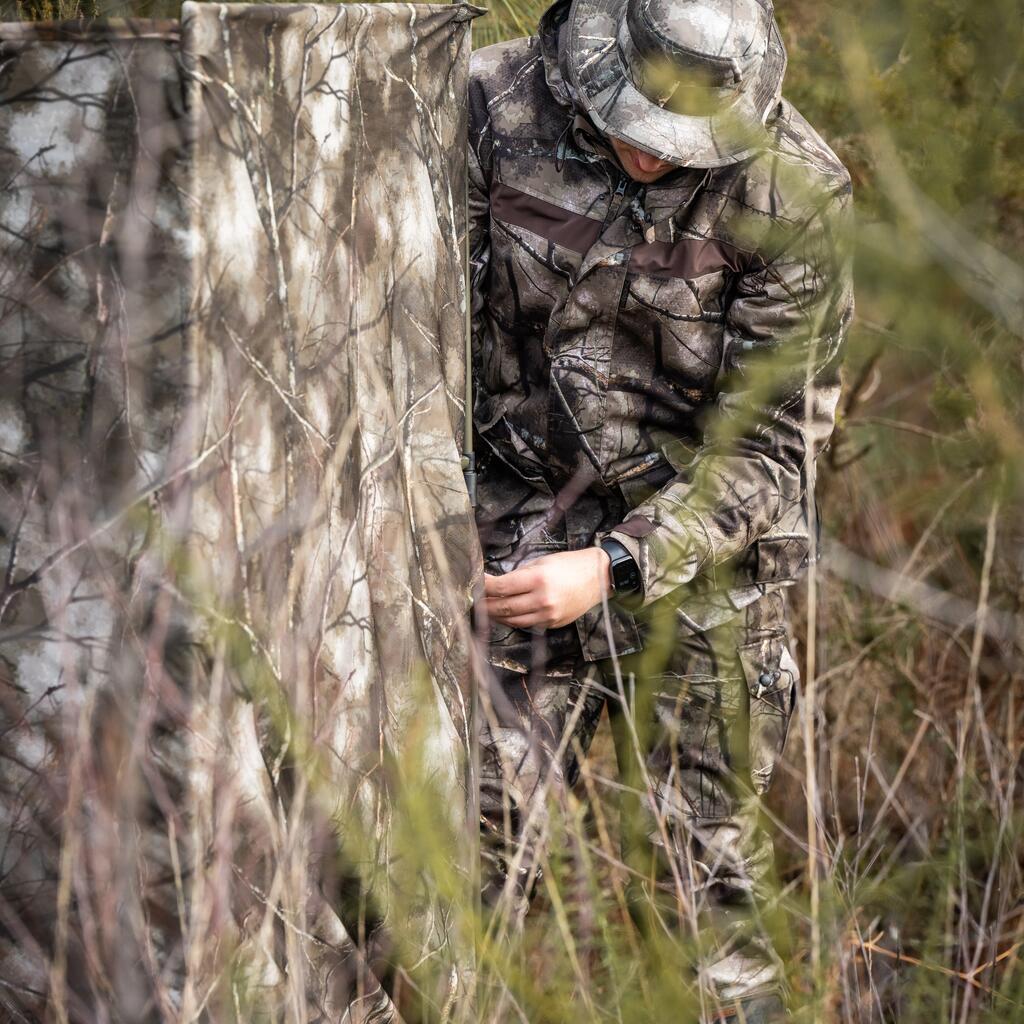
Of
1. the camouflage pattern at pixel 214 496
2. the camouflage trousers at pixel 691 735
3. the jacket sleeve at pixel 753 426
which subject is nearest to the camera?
the camouflage pattern at pixel 214 496

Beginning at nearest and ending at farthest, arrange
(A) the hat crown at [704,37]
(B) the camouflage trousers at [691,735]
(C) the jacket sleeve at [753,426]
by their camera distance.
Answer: (A) the hat crown at [704,37] < (C) the jacket sleeve at [753,426] < (B) the camouflage trousers at [691,735]

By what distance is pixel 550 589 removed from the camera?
2.05 m

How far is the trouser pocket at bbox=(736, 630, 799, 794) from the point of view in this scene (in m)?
2.36

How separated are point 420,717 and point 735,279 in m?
0.90

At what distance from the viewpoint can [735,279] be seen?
2176mm

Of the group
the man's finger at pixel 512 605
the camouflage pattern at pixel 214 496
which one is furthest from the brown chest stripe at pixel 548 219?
the man's finger at pixel 512 605

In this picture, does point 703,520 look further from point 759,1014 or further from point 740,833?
point 759,1014

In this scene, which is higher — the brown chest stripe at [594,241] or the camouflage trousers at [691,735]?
the brown chest stripe at [594,241]

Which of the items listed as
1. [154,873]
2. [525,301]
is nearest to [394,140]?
[525,301]

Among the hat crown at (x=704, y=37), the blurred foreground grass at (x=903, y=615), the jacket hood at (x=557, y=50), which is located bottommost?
the blurred foreground grass at (x=903, y=615)

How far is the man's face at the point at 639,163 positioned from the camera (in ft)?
6.71

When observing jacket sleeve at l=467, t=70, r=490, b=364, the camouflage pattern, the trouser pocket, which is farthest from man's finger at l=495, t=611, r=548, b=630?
jacket sleeve at l=467, t=70, r=490, b=364

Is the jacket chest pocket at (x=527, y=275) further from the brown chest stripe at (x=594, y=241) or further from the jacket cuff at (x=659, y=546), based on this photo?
the jacket cuff at (x=659, y=546)

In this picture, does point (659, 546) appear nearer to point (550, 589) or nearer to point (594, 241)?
point (550, 589)
